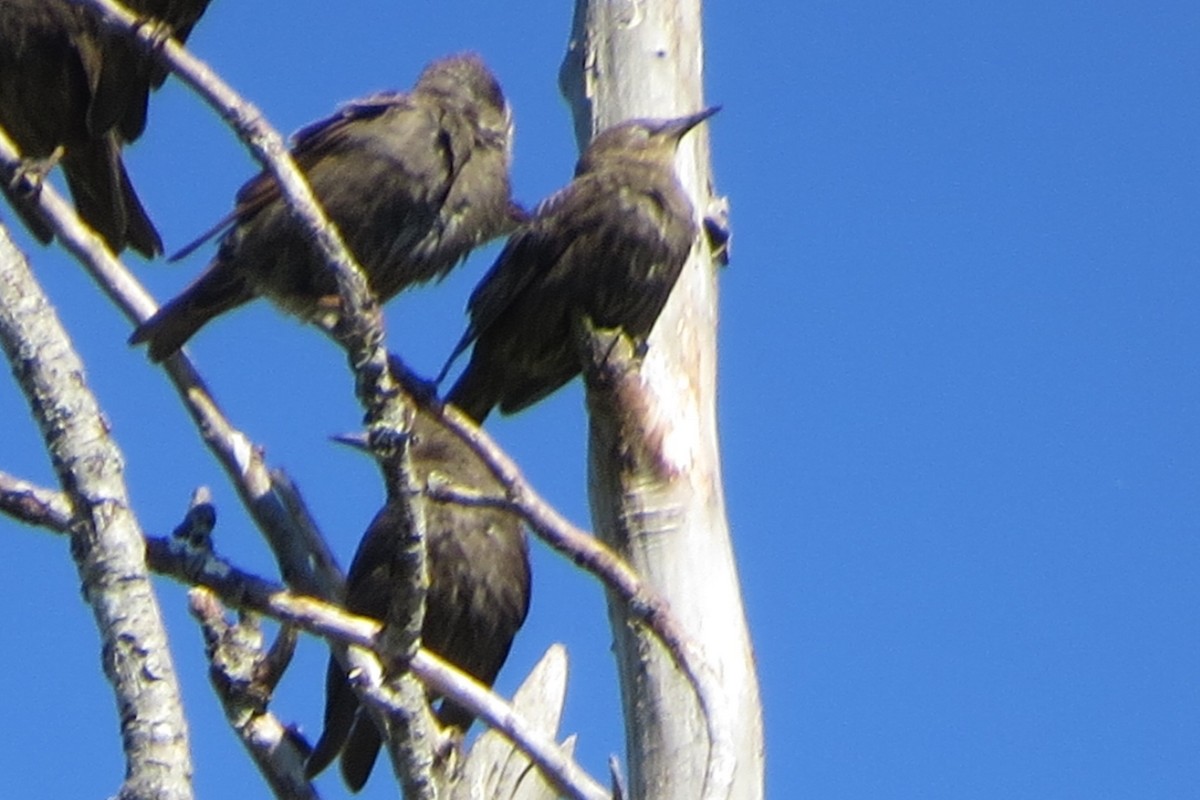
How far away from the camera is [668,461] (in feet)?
15.9

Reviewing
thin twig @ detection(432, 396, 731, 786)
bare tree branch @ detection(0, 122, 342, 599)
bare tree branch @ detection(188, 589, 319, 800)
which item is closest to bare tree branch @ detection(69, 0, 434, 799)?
thin twig @ detection(432, 396, 731, 786)

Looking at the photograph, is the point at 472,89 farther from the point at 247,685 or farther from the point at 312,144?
the point at 247,685

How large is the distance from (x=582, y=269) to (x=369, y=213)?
615 millimetres

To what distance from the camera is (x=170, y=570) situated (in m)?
4.17

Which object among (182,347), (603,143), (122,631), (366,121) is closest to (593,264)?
(603,143)

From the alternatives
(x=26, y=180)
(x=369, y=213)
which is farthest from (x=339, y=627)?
(x=26, y=180)

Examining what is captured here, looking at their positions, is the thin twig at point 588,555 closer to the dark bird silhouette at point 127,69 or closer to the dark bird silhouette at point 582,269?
the dark bird silhouette at point 582,269

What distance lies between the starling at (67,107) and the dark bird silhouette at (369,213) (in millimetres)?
896

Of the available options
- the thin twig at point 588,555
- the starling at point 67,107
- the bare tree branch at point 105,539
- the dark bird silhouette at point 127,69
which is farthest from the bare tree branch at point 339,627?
the dark bird silhouette at point 127,69

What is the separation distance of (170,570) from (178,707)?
1130mm

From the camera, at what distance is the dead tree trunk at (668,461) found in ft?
14.7

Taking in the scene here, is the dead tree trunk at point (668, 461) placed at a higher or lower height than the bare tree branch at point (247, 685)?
higher

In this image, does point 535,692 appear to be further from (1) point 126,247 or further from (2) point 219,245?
(1) point 126,247

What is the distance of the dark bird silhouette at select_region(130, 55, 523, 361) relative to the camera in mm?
5125
